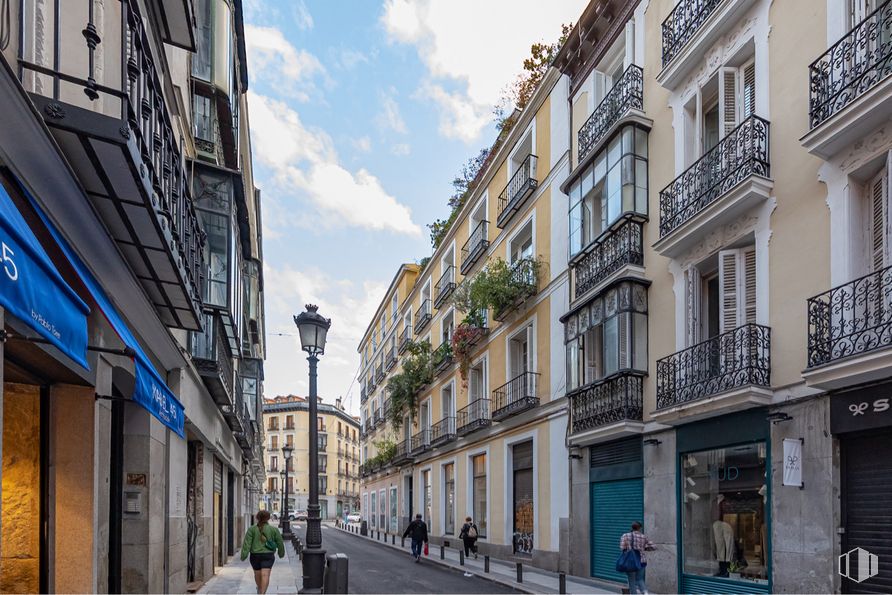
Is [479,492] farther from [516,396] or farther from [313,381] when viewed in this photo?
[313,381]

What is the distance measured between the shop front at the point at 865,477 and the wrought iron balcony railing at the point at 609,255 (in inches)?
251

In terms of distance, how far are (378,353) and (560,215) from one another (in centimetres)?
3252

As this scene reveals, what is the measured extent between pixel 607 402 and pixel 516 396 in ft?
19.8

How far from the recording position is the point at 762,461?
11.7m

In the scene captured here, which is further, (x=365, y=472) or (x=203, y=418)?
(x=365, y=472)

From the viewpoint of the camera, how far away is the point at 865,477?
962cm

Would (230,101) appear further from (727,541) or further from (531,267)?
(727,541)

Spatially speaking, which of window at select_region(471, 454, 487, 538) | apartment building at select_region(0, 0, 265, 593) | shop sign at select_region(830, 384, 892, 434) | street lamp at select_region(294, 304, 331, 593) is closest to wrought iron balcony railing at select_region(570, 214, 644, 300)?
shop sign at select_region(830, 384, 892, 434)

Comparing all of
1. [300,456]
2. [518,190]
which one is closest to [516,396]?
[518,190]

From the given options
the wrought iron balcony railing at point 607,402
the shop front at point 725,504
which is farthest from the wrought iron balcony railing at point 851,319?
the wrought iron balcony railing at point 607,402

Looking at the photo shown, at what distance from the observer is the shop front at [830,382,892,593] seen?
9.19 meters

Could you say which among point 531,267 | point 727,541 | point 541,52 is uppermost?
point 541,52

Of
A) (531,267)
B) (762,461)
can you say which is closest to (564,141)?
(531,267)

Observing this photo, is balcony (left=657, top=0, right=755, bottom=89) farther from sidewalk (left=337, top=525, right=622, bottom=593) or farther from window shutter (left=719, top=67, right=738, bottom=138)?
sidewalk (left=337, top=525, right=622, bottom=593)
